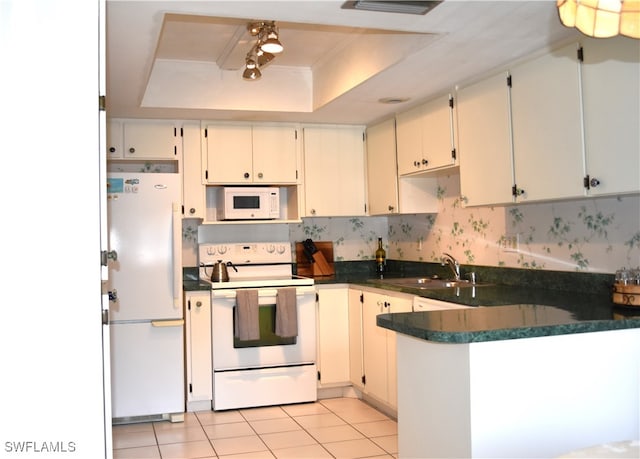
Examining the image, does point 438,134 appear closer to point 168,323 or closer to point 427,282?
point 427,282

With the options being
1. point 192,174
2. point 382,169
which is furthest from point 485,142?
point 192,174

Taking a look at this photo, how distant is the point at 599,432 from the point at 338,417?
2380mm

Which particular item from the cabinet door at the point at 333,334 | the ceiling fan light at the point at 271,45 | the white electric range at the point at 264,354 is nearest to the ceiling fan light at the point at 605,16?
the ceiling fan light at the point at 271,45

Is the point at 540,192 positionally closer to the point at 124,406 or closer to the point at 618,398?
the point at 618,398

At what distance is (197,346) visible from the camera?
4434 mm

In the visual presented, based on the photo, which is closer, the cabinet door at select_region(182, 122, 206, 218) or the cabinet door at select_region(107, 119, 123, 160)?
the cabinet door at select_region(107, 119, 123, 160)

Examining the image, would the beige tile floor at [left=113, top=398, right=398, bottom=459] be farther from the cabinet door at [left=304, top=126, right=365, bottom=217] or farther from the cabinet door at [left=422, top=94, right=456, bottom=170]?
the cabinet door at [left=422, top=94, right=456, bottom=170]

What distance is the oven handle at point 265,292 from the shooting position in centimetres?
443

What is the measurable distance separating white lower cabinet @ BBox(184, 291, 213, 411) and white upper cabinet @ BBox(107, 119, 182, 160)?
3.65ft

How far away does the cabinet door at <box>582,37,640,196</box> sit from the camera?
261cm

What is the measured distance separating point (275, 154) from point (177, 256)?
1.21 meters

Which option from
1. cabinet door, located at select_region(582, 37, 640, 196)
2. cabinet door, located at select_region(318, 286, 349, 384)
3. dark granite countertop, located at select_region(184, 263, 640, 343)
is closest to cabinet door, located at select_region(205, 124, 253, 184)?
cabinet door, located at select_region(318, 286, 349, 384)

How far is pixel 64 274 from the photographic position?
2.35 metres

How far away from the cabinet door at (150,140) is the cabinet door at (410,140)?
5.47ft
